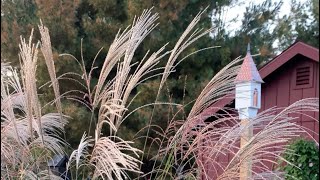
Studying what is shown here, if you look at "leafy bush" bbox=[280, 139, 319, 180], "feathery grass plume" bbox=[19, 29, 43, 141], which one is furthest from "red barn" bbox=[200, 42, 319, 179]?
"feathery grass plume" bbox=[19, 29, 43, 141]


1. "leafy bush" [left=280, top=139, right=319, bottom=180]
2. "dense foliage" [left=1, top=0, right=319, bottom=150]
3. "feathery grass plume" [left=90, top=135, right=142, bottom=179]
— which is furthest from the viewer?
"dense foliage" [left=1, top=0, right=319, bottom=150]

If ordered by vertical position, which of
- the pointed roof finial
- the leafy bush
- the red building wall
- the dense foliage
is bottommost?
the leafy bush

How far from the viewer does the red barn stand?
157 inches

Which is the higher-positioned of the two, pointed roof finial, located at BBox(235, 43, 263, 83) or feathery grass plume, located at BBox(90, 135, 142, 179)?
pointed roof finial, located at BBox(235, 43, 263, 83)

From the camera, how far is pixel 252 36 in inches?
214

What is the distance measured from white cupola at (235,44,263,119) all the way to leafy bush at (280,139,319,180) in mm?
416

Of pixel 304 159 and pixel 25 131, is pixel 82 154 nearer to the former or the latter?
pixel 25 131

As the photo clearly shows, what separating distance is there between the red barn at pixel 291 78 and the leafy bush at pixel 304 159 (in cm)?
63

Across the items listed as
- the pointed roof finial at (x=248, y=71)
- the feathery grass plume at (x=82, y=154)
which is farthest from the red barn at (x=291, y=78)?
the feathery grass plume at (x=82, y=154)

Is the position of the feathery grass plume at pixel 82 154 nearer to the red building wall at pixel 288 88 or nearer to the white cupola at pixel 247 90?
the white cupola at pixel 247 90

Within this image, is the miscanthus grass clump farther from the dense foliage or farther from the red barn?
the dense foliage

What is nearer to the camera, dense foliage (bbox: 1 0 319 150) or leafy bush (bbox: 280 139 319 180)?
leafy bush (bbox: 280 139 319 180)

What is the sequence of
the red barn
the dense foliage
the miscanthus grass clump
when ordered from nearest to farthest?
the miscanthus grass clump < the red barn < the dense foliage

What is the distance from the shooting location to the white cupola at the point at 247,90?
2.74 metres
